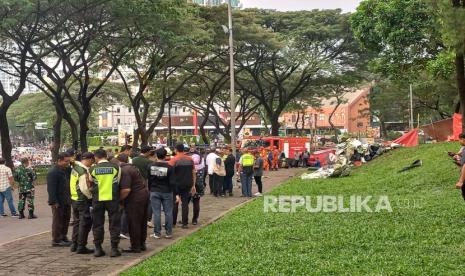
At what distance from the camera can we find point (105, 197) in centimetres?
848

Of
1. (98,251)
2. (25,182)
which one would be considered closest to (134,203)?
(98,251)

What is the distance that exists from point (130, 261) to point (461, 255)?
183 inches

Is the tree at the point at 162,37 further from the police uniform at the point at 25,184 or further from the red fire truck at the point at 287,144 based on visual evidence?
the police uniform at the point at 25,184

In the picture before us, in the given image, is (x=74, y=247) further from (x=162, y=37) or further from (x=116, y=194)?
(x=162, y=37)

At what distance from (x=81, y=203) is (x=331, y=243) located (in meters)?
4.07

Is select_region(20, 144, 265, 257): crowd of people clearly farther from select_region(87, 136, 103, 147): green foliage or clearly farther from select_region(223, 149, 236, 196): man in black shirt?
select_region(87, 136, 103, 147): green foliage

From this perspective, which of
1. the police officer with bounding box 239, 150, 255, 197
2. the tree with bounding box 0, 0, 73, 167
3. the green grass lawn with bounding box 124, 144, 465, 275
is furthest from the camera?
the tree with bounding box 0, 0, 73, 167

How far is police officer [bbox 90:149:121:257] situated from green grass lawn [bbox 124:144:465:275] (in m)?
0.87

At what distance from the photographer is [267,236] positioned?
9039 mm

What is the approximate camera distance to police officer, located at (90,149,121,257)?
27.9 ft

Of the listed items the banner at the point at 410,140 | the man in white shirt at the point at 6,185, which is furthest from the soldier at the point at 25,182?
the banner at the point at 410,140

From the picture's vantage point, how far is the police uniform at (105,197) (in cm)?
849

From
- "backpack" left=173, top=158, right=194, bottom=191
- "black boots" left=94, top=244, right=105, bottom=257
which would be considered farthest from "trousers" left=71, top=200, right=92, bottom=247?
"backpack" left=173, top=158, right=194, bottom=191

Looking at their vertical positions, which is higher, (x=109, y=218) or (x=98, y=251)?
(x=109, y=218)
